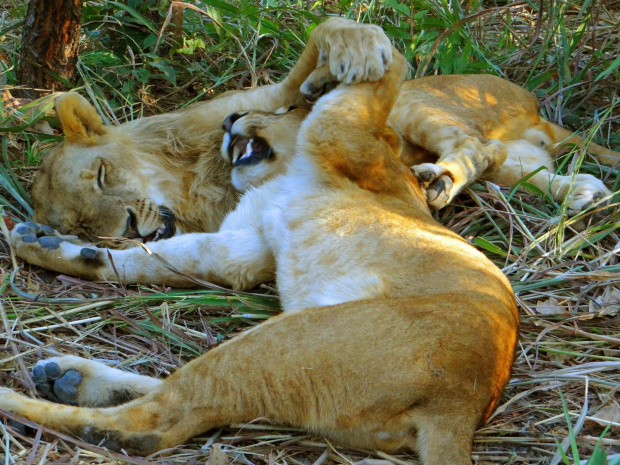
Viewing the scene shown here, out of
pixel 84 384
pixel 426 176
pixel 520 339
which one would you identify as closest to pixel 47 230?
pixel 84 384

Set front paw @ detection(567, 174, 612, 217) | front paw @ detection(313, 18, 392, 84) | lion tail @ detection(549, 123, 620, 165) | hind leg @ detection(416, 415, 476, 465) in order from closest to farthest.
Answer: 1. hind leg @ detection(416, 415, 476, 465)
2. front paw @ detection(313, 18, 392, 84)
3. front paw @ detection(567, 174, 612, 217)
4. lion tail @ detection(549, 123, 620, 165)

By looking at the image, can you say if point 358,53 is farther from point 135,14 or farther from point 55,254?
point 135,14

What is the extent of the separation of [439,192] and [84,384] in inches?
70.9

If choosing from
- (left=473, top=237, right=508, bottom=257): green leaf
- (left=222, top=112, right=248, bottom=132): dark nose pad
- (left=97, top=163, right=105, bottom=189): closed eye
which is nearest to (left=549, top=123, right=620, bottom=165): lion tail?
(left=473, top=237, right=508, bottom=257): green leaf

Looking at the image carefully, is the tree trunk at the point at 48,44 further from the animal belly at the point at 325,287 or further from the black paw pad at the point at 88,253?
the animal belly at the point at 325,287

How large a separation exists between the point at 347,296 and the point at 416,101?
68.3 inches

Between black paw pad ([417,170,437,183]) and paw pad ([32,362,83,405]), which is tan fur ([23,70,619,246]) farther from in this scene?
paw pad ([32,362,83,405])

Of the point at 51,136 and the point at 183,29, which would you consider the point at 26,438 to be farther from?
the point at 183,29

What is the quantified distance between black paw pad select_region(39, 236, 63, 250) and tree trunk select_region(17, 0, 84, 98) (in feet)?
3.53

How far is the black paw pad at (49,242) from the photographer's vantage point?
319 centimetres

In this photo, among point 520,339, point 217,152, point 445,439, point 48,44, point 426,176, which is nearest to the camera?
point 445,439

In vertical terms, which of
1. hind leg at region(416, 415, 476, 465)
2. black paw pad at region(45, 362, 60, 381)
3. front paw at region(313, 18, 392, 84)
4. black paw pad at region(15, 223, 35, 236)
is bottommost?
black paw pad at region(15, 223, 35, 236)

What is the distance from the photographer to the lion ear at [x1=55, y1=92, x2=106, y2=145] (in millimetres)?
3496

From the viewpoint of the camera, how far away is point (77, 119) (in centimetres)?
355
